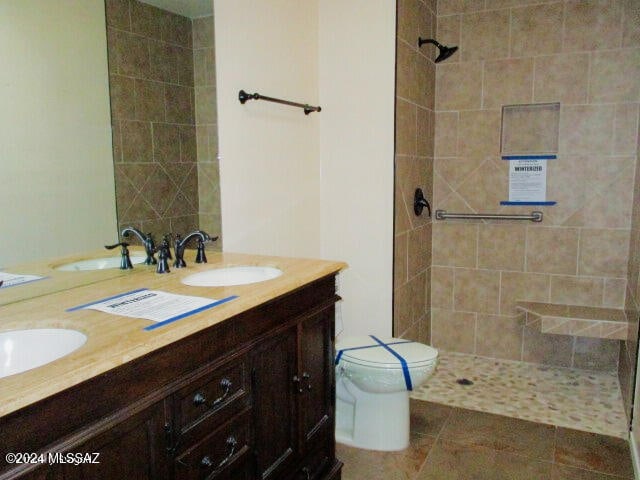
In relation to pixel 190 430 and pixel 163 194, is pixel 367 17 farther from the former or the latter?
pixel 190 430

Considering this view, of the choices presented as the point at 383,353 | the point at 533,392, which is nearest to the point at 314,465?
the point at 383,353

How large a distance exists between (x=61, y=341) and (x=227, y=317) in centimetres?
40

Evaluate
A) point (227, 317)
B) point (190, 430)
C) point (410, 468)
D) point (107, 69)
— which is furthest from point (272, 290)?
point (410, 468)

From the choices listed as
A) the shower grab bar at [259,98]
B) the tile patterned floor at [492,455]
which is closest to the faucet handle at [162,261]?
the shower grab bar at [259,98]

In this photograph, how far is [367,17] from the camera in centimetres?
276

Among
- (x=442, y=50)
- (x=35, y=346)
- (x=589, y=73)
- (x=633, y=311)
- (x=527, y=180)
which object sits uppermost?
(x=442, y=50)

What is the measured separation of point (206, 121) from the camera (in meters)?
2.08

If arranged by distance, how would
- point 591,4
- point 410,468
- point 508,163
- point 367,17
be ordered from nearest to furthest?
1. point 410,468
2. point 367,17
3. point 591,4
4. point 508,163

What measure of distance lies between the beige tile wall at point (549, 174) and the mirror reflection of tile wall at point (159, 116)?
1.87 metres

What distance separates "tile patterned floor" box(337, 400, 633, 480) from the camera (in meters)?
2.26

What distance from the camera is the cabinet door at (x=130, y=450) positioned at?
106cm

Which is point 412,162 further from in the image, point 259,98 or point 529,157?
point 259,98

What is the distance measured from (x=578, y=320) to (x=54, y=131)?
9.22ft

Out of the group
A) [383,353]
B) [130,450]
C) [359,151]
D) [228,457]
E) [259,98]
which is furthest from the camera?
[359,151]
